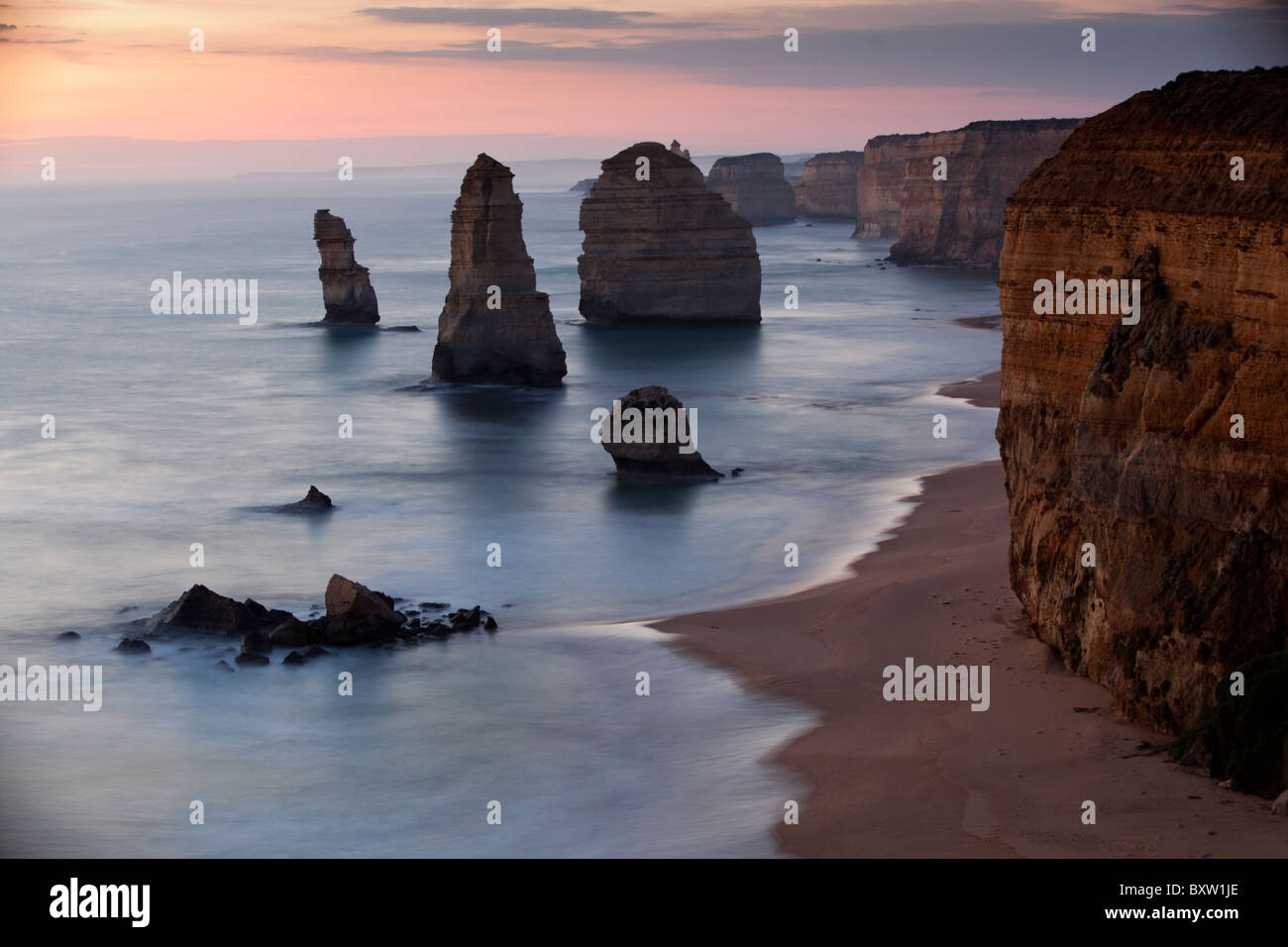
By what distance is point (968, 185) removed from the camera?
117812 mm

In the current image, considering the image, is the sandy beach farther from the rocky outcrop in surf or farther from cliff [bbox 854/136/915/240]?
cliff [bbox 854/136/915/240]

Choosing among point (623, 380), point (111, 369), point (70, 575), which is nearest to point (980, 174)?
point (623, 380)

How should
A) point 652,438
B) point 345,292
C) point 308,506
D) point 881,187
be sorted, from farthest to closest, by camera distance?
point 881,187
point 345,292
point 652,438
point 308,506

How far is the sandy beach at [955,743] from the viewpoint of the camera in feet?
49.5

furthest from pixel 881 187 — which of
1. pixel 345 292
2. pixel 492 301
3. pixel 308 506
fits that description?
pixel 308 506

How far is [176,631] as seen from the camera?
25.1 meters

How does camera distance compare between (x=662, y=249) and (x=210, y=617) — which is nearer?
(x=210, y=617)

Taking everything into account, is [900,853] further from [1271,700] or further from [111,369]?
[111,369]

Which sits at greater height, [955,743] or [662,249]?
[662,249]

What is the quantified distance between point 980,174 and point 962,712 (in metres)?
102

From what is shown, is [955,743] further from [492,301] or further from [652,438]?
[492,301]

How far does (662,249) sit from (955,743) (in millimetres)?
60018

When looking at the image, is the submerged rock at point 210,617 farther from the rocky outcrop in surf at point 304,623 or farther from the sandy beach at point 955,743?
the sandy beach at point 955,743

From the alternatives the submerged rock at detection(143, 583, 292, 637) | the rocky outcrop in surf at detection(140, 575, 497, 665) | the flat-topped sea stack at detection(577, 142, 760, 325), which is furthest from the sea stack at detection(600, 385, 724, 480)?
the flat-topped sea stack at detection(577, 142, 760, 325)
